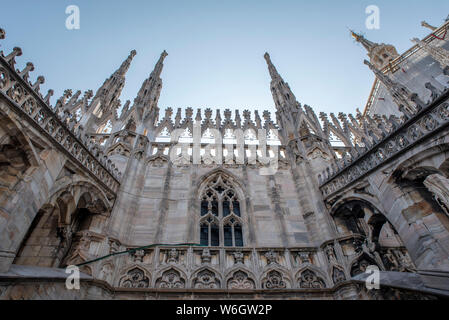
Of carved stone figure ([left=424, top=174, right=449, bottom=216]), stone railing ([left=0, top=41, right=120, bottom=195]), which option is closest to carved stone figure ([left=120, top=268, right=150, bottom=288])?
stone railing ([left=0, top=41, right=120, bottom=195])

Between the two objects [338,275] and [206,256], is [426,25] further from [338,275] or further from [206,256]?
[206,256]

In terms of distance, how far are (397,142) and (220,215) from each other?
6.40 meters

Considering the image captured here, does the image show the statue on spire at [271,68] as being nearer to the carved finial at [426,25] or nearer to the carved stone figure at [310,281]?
Answer: the carved stone figure at [310,281]

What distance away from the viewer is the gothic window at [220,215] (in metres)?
9.58

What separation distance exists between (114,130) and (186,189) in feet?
16.3

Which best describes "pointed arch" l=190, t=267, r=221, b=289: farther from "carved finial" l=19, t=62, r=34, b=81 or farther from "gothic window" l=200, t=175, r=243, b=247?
"carved finial" l=19, t=62, r=34, b=81

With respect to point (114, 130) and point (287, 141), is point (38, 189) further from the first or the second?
point (287, 141)

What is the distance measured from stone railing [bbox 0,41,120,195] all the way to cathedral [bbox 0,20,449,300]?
3cm

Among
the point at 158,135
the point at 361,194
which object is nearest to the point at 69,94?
the point at 158,135

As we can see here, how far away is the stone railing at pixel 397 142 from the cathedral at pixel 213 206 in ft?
0.12

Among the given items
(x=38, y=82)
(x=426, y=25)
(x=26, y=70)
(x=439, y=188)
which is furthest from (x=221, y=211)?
(x=426, y=25)

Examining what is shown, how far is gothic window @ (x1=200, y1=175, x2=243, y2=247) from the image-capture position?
31.4ft

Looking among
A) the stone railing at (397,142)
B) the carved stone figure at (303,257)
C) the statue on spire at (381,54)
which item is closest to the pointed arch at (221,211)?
the carved stone figure at (303,257)

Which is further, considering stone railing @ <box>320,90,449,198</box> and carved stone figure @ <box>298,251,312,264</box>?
carved stone figure @ <box>298,251,312,264</box>
